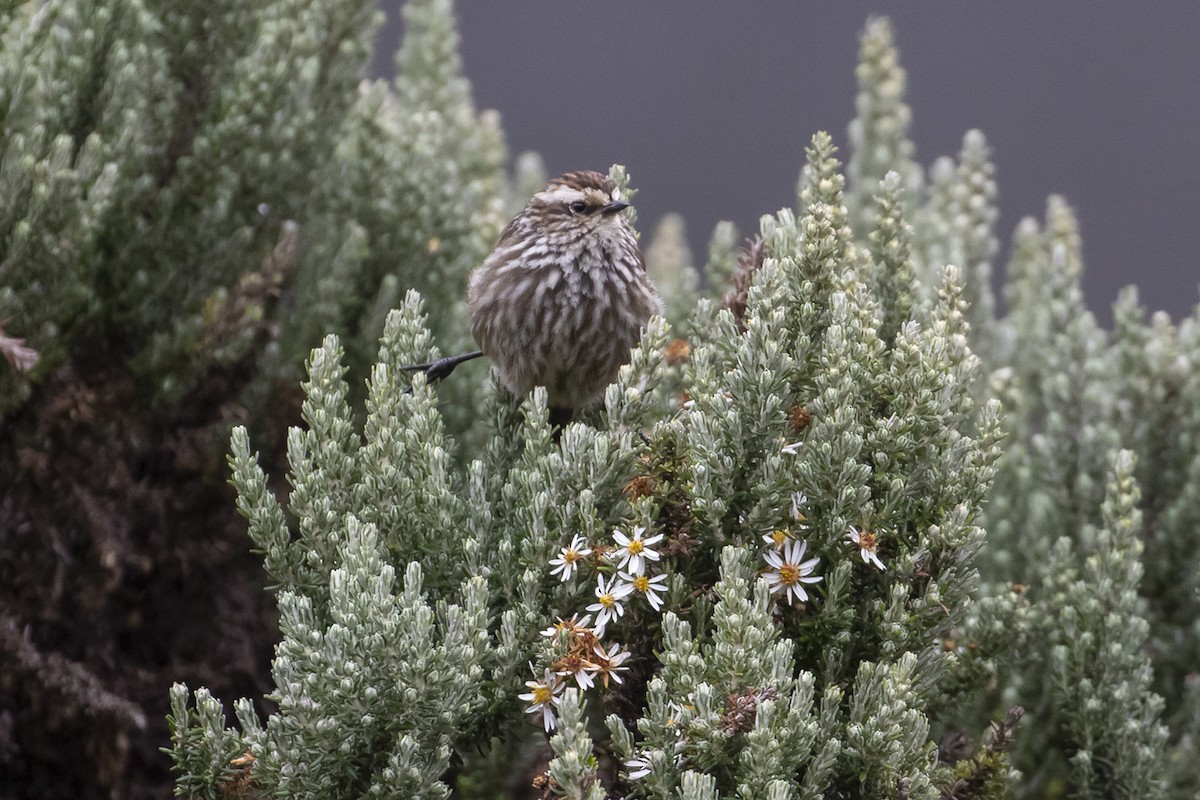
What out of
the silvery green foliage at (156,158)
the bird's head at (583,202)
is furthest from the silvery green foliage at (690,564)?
the silvery green foliage at (156,158)

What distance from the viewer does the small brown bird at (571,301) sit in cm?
342

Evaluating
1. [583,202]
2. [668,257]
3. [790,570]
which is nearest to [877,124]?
[668,257]

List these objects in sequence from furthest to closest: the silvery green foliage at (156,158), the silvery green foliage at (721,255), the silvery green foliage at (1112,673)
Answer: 1. the silvery green foliage at (721,255)
2. the silvery green foliage at (156,158)
3. the silvery green foliage at (1112,673)

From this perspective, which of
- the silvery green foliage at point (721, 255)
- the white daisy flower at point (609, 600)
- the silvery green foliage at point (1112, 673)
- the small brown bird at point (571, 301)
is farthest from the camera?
the silvery green foliage at point (721, 255)

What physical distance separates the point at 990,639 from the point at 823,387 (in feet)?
3.27

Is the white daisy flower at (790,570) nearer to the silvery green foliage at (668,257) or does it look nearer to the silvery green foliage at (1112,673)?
the silvery green foliage at (1112,673)

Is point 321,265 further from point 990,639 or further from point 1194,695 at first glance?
point 1194,695

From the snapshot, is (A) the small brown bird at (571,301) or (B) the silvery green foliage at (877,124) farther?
(B) the silvery green foliage at (877,124)

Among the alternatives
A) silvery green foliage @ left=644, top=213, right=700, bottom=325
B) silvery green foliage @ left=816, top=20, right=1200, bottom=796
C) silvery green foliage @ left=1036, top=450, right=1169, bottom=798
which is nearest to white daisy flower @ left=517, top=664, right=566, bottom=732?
silvery green foliage @ left=816, top=20, right=1200, bottom=796

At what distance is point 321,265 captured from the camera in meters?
4.05

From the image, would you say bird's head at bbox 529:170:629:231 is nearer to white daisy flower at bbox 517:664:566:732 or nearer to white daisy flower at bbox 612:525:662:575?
white daisy flower at bbox 612:525:662:575

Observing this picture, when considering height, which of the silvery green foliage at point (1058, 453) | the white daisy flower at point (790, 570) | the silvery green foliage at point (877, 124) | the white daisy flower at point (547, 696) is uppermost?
the silvery green foliage at point (877, 124)

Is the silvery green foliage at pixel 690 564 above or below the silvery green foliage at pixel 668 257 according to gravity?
below

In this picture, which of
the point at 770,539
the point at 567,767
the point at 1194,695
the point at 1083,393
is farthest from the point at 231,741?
the point at 1083,393
